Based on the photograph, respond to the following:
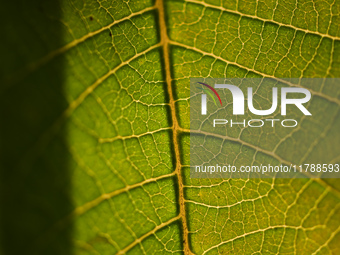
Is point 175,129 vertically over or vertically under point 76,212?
over

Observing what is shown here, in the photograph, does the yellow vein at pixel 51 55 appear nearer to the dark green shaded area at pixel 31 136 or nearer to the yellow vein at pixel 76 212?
the dark green shaded area at pixel 31 136

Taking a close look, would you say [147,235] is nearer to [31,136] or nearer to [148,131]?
[148,131]

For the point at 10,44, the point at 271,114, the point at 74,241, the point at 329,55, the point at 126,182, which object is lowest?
the point at 74,241

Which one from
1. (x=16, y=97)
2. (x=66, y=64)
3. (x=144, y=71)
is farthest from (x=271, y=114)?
(x=16, y=97)

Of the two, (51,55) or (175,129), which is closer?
(51,55)

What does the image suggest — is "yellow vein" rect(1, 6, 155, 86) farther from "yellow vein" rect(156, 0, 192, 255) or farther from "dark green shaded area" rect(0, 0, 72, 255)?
"yellow vein" rect(156, 0, 192, 255)

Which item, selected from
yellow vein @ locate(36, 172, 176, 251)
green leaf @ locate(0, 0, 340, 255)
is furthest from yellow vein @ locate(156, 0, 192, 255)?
yellow vein @ locate(36, 172, 176, 251)

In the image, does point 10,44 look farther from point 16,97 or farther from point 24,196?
point 24,196

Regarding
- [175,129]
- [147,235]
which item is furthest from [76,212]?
[175,129]
